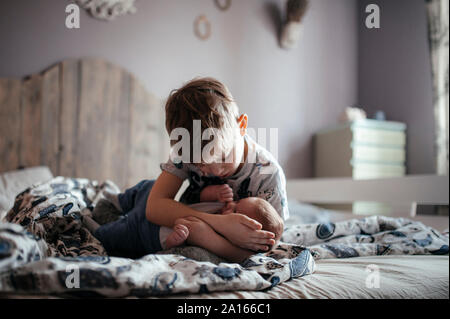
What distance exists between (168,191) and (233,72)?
1.81 meters

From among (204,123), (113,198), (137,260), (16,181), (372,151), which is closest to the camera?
(137,260)

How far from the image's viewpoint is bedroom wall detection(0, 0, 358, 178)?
2059 mm

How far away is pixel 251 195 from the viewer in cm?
100

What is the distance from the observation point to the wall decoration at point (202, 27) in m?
2.53

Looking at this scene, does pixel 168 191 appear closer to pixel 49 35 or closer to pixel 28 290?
pixel 28 290

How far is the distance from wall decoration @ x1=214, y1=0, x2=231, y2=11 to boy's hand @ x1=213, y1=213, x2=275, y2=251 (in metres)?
2.16

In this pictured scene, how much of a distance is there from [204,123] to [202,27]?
1.96 meters

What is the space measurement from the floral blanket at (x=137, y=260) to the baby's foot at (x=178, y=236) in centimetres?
2

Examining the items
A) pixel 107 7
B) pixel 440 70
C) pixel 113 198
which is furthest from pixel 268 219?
pixel 107 7

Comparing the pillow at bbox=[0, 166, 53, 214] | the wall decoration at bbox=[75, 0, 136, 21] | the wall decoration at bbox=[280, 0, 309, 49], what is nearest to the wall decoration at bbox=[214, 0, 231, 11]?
the wall decoration at bbox=[280, 0, 309, 49]

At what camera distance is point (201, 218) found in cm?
86

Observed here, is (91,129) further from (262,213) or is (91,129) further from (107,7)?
(262,213)

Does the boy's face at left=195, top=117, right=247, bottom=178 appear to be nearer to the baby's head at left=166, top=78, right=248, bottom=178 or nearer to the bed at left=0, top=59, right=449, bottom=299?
the baby's head at left=166, top=78, right=248, bottom=178

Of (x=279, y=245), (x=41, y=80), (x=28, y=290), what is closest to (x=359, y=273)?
(x=279, y=245)
